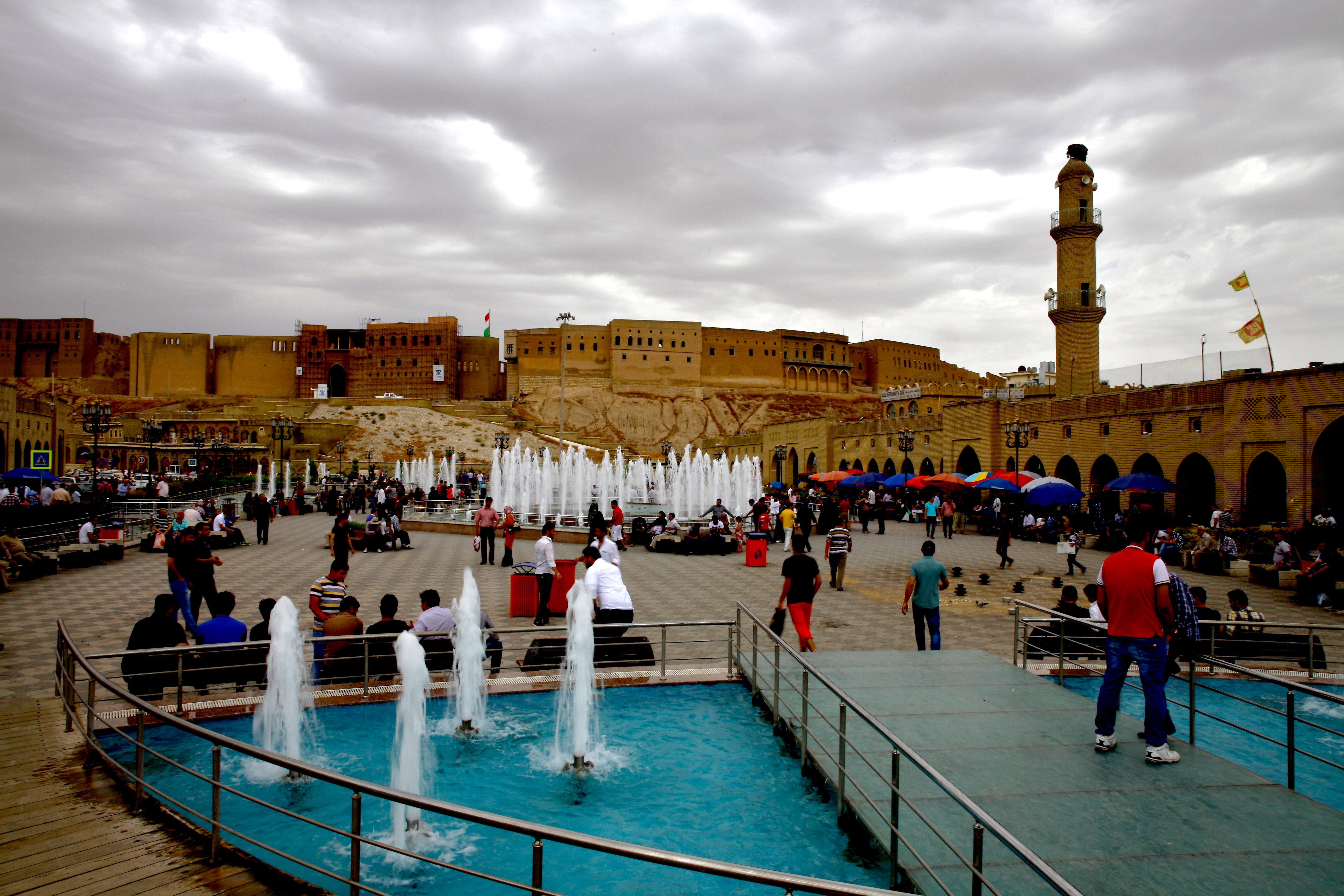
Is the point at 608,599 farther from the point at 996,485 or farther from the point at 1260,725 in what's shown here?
the point at 996,485

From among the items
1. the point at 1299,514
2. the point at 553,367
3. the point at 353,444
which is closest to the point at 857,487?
the point at 1299,514

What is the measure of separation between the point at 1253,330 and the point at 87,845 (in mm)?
35010

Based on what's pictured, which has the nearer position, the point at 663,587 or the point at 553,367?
the point at 663,587

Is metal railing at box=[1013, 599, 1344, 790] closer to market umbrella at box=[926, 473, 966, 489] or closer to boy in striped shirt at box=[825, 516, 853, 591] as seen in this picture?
boy in striped shirt at box=[825, 516, 853, 591]

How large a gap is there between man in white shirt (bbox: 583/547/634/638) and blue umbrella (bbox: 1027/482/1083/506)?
18.2 meters

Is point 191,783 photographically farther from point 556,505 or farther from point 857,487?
point 857,487

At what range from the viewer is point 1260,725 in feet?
23.4

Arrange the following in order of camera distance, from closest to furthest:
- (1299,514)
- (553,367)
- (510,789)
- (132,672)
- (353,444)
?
(510,789), (132,672), (1299,514), (353,444), (553,367)

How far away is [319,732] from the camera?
6305 mm

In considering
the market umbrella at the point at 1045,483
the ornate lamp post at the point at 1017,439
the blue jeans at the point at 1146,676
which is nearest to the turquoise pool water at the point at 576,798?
the blue jeans at the point at 1146,676

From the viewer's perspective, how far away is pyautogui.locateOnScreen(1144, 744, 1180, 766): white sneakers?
187 inches

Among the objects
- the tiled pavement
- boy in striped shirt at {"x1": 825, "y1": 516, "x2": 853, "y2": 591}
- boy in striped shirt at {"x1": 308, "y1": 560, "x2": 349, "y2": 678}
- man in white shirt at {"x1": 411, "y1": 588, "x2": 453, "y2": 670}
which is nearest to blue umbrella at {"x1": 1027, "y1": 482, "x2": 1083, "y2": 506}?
the tiled pavement

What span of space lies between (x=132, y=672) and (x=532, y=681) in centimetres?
326

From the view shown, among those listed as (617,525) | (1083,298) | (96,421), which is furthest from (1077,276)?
(96,421)
